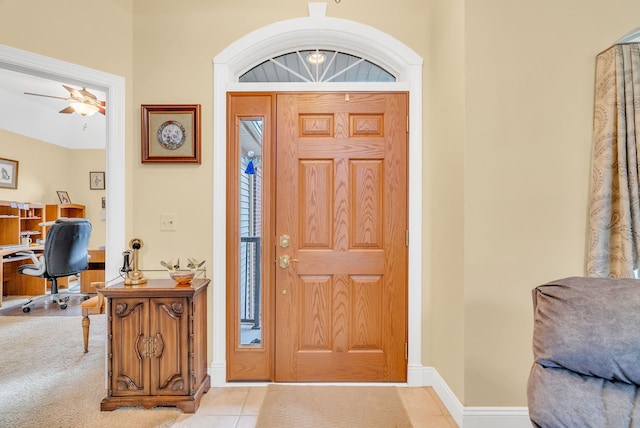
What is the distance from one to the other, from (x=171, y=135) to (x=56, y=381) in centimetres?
206

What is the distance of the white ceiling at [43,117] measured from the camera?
439cm

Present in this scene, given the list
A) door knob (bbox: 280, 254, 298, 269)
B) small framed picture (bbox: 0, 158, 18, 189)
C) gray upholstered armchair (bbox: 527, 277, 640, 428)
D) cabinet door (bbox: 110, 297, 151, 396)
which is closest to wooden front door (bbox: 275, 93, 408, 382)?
door knob (bbox: 280, 254, 298, 269)

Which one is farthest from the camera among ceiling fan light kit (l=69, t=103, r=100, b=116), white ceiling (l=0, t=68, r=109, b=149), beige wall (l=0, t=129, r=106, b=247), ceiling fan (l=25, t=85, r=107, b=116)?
beige wall (l=0, t=129, r=106, b=247)

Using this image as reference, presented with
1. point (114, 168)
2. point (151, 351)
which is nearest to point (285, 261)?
point (151, 351)

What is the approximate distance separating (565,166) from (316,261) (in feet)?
5.36

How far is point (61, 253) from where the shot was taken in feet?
13.4

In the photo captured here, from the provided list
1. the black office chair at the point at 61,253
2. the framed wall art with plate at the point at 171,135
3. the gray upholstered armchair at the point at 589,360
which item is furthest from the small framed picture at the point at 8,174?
the gray upholstered armchair at the point at 589,360

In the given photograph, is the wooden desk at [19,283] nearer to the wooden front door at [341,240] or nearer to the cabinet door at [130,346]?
the cabinet door at [130,346]

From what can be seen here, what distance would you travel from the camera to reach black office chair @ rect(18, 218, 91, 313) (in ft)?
13.2

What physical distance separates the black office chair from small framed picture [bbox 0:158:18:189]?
1.66 meters

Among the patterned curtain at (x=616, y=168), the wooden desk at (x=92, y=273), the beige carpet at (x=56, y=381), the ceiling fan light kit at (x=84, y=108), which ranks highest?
the ceiling fan light kit at (x=84, y=108)

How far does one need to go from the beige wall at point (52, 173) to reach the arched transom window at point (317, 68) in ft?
16.8

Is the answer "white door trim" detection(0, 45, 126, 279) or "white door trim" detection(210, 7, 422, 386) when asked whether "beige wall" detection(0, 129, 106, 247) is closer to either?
"white door trim" detection(0, 45, 126, 279)

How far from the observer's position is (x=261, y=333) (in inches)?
89.2
